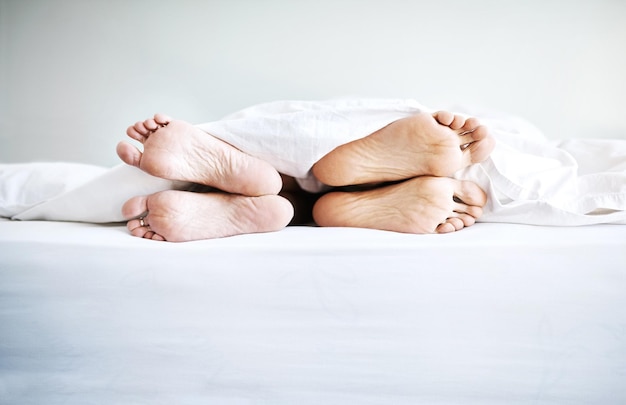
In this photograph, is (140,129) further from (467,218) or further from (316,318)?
(467,218)

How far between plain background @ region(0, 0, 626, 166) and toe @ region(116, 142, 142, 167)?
3.24 ft

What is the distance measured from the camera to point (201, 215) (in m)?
0.69

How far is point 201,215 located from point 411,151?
0.35 metres

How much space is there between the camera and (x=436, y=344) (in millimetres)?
581

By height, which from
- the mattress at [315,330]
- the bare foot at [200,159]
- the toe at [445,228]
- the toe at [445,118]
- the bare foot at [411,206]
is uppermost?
the toe at [445,118]

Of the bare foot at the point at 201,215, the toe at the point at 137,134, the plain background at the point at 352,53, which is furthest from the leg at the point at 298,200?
the plain background at the point at 352,53

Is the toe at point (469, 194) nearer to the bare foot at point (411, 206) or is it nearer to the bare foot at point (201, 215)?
the bare foot at point (411, 206)

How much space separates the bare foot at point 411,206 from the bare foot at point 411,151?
27 millimetres

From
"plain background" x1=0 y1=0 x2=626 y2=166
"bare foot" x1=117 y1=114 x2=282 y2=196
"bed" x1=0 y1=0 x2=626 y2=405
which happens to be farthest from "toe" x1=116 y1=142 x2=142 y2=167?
"plain background" x1=0 y1=0 x2=626 y2=166

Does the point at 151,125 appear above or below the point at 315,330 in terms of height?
above

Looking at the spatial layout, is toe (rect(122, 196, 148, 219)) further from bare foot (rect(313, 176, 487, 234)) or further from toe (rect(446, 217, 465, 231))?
toe (rect(446, 217, 465, 231))

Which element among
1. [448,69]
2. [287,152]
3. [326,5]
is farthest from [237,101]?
[287,152]

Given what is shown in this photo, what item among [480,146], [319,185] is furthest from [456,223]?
[319,185]

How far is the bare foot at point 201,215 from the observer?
2.19 feet
